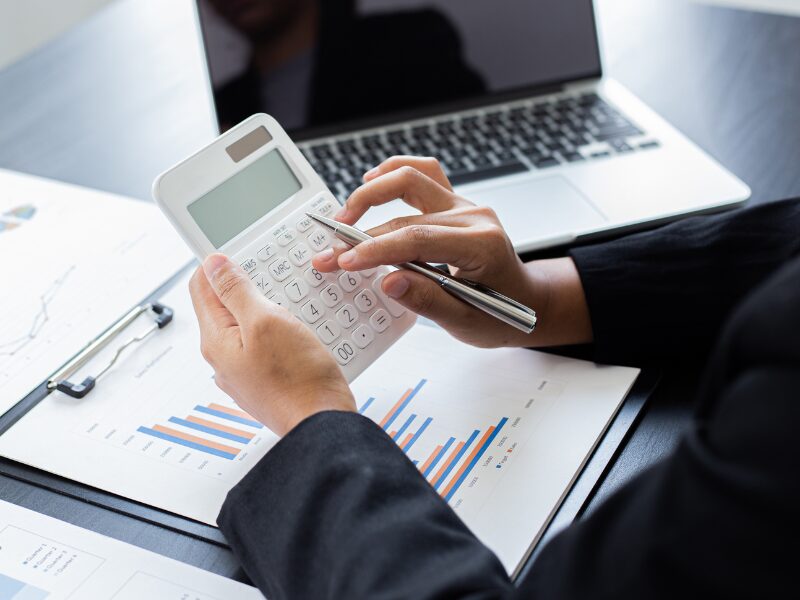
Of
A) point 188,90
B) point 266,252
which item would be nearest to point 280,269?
point 266,252

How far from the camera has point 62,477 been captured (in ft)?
2.06

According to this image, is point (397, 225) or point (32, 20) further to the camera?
point (32, 20)

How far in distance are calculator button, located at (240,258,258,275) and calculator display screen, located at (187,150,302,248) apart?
0.02 m

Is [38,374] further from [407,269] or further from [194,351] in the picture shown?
[407,269]

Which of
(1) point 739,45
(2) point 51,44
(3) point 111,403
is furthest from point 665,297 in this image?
(2) point 51,44

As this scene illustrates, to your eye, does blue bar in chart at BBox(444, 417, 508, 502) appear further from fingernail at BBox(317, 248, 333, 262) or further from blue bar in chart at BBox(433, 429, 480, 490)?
fingernail at BBox(317, 248, 333, 262)

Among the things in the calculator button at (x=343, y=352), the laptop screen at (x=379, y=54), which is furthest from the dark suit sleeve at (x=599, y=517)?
the laptop screen at (x=379, y=54)

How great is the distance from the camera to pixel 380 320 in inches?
26.2

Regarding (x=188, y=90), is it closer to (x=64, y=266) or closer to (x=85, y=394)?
(x=64, y=266)

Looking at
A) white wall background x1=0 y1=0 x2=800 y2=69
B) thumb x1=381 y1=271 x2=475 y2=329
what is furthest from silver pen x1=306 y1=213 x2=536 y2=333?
white wall background x1=0 y1=0 x2=800 y2=69

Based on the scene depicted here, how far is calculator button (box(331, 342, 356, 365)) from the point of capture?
2.10 ft

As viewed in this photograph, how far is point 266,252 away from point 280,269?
0.6 inches

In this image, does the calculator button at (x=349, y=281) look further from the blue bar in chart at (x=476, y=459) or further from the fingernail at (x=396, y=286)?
the blue bar in chart at (x=476, y=459)

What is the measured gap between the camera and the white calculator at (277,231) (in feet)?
2.10
